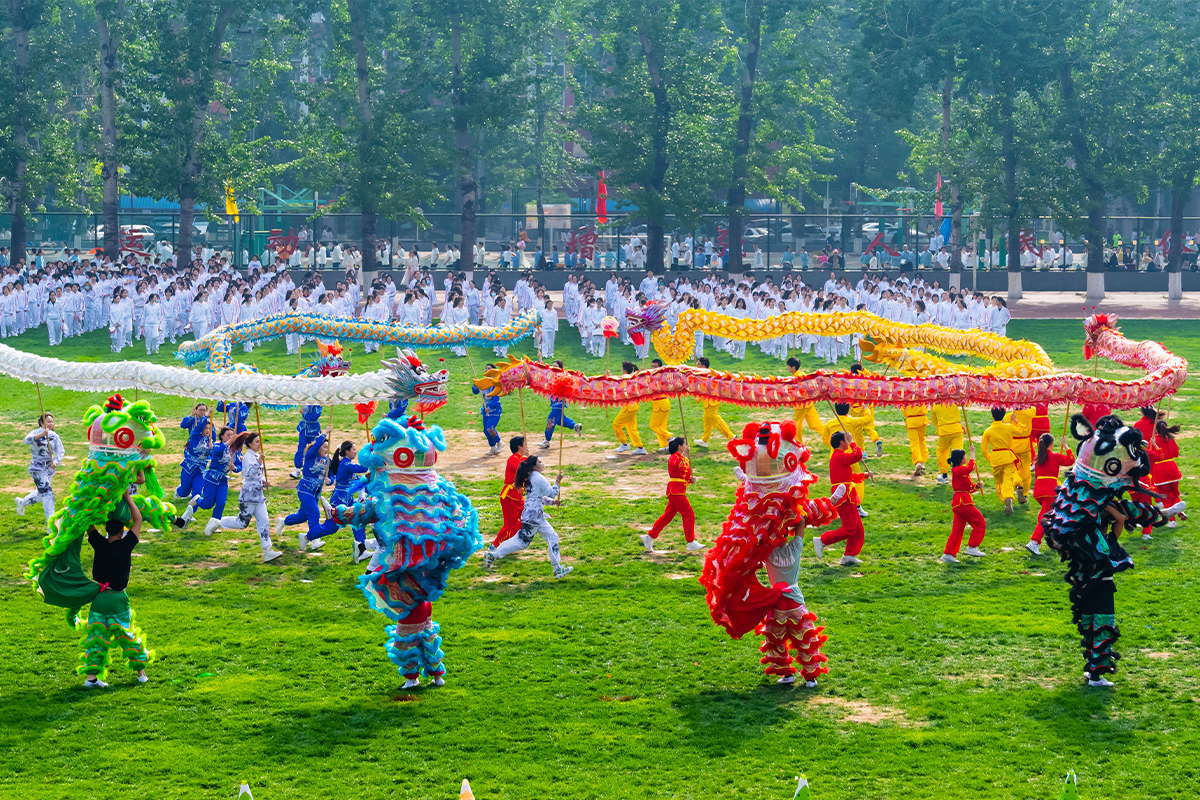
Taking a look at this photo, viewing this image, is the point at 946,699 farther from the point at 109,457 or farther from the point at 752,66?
the point at 752,66

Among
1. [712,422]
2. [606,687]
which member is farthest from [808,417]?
Answer: [606,687]

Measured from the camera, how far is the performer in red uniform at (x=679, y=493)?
49.3 feet

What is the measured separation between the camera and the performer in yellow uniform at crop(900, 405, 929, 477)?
19.3m

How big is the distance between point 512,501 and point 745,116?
105 ft

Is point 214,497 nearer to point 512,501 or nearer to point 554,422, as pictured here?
point 512,501

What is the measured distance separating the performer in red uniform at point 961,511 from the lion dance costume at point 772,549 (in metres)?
3.92

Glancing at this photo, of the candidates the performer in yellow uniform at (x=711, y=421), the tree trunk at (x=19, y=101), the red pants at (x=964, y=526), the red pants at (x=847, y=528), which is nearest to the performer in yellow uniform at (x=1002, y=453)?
the red pants at (x=964, y=526)

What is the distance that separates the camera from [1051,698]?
436 inches

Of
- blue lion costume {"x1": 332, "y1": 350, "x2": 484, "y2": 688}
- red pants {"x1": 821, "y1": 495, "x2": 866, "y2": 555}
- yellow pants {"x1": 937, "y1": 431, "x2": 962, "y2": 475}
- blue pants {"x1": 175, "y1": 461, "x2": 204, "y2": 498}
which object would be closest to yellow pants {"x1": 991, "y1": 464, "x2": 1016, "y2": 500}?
yellow pants {"x1": 937, "y1": 431, "x2": 962, "y2": 475}

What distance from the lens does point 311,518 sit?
15547mm

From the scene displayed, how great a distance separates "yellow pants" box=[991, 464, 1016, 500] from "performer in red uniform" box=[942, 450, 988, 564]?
2.13 meters

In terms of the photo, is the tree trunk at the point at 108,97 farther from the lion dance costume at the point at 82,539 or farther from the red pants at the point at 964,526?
the red pants at the point at 964,526

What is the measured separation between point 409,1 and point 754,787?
133ft

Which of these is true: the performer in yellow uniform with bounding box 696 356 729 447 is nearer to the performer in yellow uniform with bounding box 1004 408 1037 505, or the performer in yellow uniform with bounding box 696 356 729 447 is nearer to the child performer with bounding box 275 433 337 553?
the performer in yellow uniform with bounding box 1004 408 1037 505
